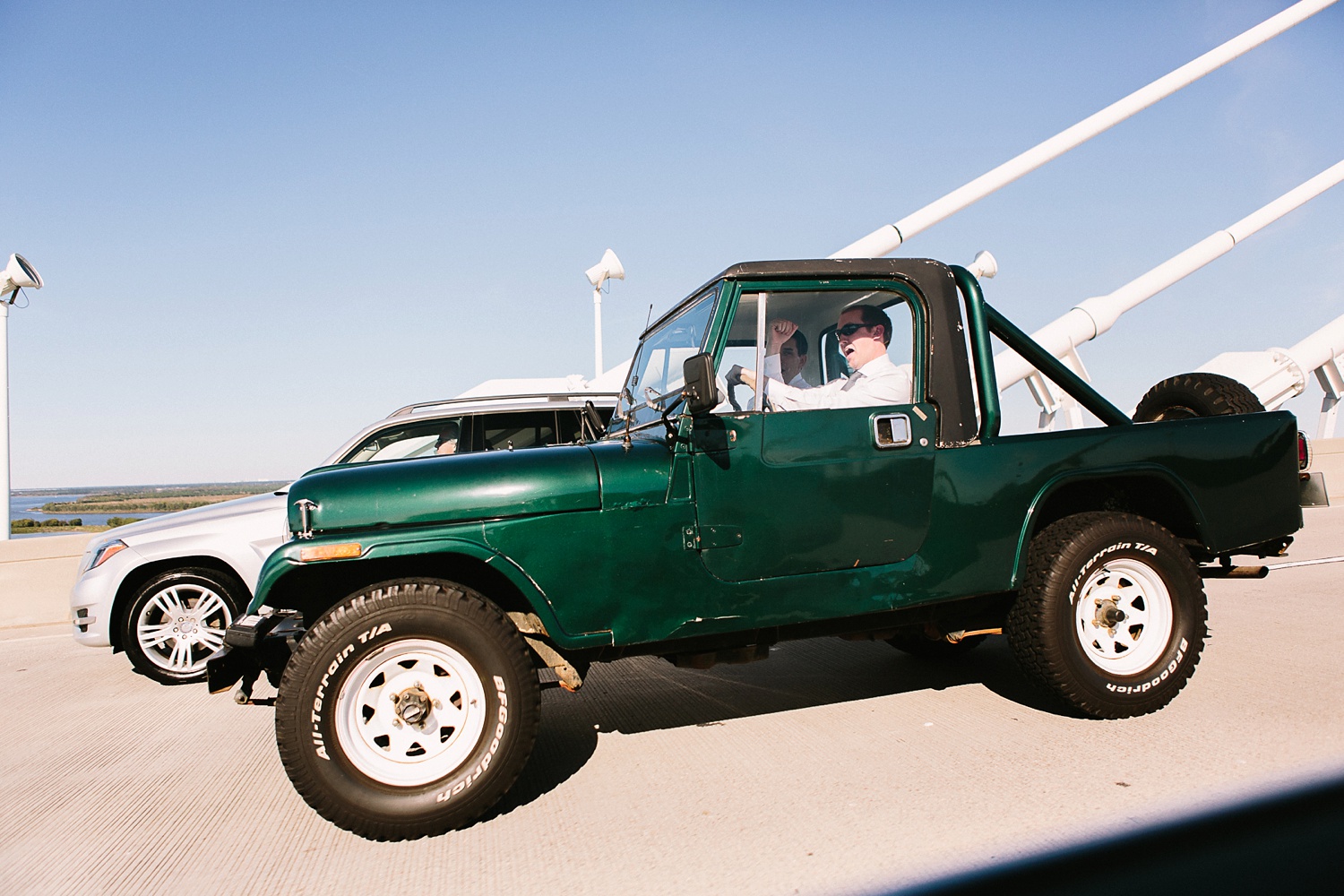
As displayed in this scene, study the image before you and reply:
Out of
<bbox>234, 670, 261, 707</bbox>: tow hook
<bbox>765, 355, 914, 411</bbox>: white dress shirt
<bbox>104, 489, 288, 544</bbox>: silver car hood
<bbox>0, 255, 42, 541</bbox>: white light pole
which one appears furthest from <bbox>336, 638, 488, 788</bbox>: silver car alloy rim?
<bbox>0, 255, 42, 541</bbox>: white light pole

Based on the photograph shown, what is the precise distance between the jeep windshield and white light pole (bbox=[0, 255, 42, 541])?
9.68m

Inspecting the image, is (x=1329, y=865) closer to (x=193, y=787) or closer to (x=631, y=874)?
(x=631, y=874)

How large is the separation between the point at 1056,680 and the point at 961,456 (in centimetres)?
108

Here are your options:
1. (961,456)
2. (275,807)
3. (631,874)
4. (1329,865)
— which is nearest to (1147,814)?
(1329,865)

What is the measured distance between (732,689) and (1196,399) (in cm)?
309

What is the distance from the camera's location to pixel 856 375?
3.69 meters

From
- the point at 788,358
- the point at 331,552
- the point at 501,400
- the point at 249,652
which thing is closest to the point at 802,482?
the point at 788,358

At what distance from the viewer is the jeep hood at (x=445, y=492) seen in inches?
117

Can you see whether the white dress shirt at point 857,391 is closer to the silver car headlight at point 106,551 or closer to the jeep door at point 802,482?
the jeep door at point 802,482

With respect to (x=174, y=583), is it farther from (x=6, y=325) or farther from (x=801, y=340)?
(x=6, y=325)

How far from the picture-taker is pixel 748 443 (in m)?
3.25

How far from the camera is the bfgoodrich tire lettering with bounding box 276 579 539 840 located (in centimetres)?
279

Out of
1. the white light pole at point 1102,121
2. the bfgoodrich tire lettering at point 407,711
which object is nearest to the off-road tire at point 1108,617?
the bfgoodrich tire lettering at point 407,711

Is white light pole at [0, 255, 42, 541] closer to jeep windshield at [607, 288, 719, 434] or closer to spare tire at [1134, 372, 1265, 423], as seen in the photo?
jeep windshield at [607, 288, 719, 434]
